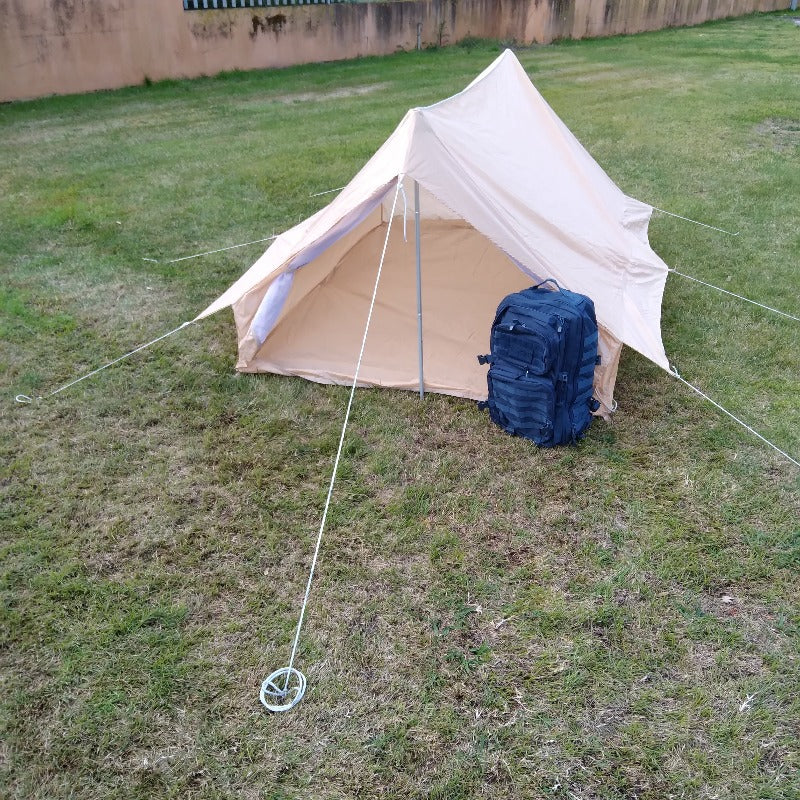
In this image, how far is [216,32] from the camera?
1118cm

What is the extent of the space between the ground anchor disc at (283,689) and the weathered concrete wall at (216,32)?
996cm

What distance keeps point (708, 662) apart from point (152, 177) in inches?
272

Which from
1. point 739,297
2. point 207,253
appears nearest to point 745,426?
point 739,297

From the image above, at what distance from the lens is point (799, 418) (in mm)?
3656

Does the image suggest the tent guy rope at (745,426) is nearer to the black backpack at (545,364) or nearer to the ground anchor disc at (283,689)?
the black backpack at (545,364)

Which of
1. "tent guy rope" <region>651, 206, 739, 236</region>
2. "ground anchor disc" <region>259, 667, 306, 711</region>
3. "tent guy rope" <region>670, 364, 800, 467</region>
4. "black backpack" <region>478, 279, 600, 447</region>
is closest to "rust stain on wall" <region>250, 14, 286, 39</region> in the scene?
"tent guy rope" <region>651, 206, 739, 236</region>

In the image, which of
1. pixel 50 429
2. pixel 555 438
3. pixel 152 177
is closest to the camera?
pixel 555 438

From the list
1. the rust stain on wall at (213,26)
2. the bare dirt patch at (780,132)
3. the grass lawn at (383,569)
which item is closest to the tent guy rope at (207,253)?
the grass lawn at (383,569)

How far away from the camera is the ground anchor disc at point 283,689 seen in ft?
7.81

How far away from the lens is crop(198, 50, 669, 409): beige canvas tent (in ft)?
11.7

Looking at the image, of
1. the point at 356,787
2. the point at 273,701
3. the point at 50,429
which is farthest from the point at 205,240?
the point at 356,787

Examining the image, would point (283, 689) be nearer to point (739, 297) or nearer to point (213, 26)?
point (739, 297)

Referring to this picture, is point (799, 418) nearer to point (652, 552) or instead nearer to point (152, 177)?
point (652, 552)

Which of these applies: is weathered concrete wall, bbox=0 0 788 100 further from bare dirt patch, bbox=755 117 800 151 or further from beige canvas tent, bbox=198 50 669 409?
beige canvas tent, bbox=198 50 669 409
